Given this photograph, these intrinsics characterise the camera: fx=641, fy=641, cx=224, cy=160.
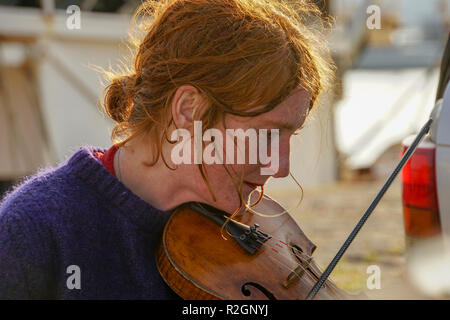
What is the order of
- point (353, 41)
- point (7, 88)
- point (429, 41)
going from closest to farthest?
1. point (7, 88)
2. point (353, 41)
3. point (429, 41)

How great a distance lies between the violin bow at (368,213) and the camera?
4.16ft

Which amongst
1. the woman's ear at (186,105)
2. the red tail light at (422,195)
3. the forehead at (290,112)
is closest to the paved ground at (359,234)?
the red tail light at (422,195)

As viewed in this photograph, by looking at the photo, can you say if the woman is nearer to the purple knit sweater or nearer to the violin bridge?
the purple knit sweater

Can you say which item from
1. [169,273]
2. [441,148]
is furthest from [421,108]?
[169,273]

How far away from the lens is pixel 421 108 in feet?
26.9

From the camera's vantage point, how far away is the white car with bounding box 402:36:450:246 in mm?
1523

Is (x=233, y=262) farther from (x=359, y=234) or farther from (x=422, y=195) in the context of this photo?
(x=359, y=234)

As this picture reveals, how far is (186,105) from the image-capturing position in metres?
1.22

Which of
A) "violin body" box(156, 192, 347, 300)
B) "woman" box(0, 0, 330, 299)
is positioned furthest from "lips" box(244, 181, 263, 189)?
"violin body" box(156, 192, 347, 300)

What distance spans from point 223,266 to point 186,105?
1.05 feet

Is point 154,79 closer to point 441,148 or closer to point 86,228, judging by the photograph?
point 86,228

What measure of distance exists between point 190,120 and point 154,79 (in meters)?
0.11

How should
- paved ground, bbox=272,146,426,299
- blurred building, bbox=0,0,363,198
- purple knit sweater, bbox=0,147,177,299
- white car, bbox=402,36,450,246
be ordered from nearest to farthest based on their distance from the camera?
purple knit sweater, bbox=0,147,177,299 → white car, bbox=402,36,450,246 → paved ground, bbox=272,146,426,299 → blurred building, bbox=0,0,363,198

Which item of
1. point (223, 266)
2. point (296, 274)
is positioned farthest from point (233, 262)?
point (296, 274)
